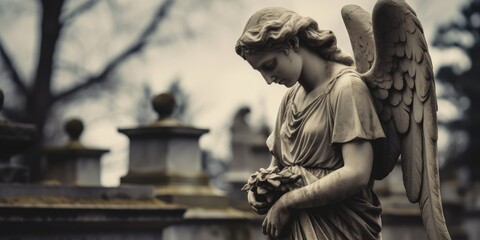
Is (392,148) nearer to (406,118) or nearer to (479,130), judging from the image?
(406,118)

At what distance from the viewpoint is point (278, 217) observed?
647 cm

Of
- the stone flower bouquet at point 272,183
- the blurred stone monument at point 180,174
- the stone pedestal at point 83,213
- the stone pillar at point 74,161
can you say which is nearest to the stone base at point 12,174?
the stone pedestal at point 83,213

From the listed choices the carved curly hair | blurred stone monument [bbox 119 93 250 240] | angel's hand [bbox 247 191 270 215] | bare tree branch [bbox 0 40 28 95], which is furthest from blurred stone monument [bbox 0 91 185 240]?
bare tree branch [bbox 0 40 28 95]

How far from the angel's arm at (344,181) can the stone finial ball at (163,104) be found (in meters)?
7.13

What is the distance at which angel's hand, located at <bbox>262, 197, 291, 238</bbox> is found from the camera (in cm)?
645

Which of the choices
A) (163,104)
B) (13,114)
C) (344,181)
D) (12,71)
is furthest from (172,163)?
(12,71)

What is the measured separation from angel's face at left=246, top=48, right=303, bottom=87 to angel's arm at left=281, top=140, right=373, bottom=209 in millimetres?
493

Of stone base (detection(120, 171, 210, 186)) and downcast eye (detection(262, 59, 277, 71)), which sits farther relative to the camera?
stone base (detection(120, 171, 210, 186))

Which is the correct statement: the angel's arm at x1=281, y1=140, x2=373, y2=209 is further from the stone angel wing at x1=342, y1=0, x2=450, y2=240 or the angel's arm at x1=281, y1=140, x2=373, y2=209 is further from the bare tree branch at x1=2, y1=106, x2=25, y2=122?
the bare tree branch at x1=2, y1=106, x2=25, y2=122

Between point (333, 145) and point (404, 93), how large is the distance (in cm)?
49

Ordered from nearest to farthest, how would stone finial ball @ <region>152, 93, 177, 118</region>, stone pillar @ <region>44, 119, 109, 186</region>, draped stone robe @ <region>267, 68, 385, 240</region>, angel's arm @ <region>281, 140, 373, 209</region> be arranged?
angel's arm @ <region>281, 140, 373, 209</region> < draped stone robe @ <region>267, 68, 385, 240</region> < stone finial ball @ <region>152, 93, 177, 118</region> < stone pillar @ <region>44, 119, 109, 186</region>

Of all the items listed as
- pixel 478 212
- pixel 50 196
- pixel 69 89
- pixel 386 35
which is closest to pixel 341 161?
pixel 386 35

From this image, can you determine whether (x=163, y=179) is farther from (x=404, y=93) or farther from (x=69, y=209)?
(x=404, y=93)

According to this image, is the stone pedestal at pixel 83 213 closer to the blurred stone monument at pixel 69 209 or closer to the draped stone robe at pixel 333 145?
the blurred stone monument at pixel 69 209
